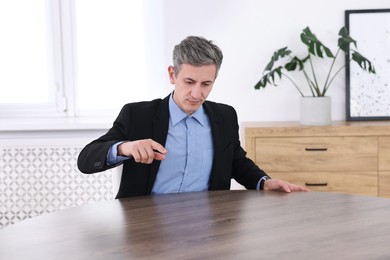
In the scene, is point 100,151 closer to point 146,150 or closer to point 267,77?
point 146,150

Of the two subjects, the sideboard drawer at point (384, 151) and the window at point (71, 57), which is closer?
the sideboard drawer at point (384, 151)

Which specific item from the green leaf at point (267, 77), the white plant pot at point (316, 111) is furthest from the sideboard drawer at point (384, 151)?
the green leaf at point (267, 77)

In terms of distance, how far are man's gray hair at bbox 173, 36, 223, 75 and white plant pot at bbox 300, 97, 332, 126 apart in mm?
1587

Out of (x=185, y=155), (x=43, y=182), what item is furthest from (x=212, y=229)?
(x=43, y=182)

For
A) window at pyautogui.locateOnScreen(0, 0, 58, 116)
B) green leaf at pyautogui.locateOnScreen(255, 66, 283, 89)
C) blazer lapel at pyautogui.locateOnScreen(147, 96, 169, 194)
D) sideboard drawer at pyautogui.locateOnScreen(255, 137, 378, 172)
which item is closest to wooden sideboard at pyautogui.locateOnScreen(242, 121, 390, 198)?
sideboard drawer at pyautogui.locateOnScreen(255, 137, 378, 172)

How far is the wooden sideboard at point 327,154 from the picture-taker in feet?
12.3

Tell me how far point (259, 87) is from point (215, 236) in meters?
2.33

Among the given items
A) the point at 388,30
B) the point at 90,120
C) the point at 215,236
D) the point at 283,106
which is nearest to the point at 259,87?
the point at 283,106

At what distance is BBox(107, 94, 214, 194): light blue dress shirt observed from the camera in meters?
2.38

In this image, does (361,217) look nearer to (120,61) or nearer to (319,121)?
(319,121)

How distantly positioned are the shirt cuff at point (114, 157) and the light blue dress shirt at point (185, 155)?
233mm

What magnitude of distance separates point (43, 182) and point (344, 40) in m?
2.18

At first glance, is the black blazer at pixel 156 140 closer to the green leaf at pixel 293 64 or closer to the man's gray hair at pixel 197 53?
the man's gray hair at pixel 197 53

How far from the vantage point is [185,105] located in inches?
94.8
